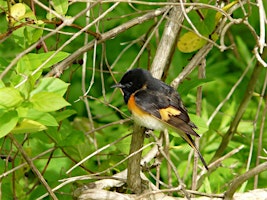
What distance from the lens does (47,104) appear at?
232 cm

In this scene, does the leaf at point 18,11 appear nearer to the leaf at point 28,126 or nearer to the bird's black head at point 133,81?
the leaf at point 28,126

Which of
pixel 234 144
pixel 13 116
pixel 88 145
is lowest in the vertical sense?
pixel 234 144

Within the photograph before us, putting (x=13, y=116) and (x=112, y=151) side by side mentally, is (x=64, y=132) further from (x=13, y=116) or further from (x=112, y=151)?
(x=13, y=116)

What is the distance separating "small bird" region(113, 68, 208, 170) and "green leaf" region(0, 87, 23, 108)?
0.85 meters

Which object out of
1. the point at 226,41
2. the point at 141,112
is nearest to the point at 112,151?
the point at 141,112

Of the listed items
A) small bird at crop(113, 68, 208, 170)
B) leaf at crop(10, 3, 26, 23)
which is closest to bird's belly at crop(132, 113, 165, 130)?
small bird at crop(113, 68, 208, 170)

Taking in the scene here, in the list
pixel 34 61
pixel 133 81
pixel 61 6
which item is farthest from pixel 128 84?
pixel 34 61

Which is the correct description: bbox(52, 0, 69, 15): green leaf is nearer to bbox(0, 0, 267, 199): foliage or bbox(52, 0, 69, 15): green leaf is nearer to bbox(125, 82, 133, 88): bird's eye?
bbox(0, 0, 267, 199): foliage

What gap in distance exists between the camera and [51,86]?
7.99 feet

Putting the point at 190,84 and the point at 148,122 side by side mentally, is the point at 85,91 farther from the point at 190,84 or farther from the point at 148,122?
the point at 190,84

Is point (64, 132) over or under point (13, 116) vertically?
under

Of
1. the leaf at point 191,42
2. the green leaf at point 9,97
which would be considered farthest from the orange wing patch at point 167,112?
the green leaf at point 9,97

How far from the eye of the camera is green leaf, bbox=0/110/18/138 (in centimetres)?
227

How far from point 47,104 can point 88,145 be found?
4.15ft
